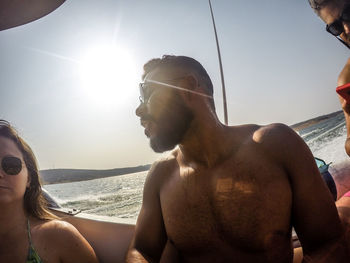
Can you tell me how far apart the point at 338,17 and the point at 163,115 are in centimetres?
145

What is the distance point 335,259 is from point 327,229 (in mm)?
123

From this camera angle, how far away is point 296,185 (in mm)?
1139

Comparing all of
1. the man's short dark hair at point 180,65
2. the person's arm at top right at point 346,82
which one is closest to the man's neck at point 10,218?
the man's short dark hair at point 180,65

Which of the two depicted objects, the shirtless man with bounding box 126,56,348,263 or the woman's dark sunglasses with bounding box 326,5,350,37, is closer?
the shirtless man with bounding box 126,56,348,263

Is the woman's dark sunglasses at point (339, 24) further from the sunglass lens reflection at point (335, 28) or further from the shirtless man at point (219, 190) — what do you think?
the shirtless man at point (219, 190)

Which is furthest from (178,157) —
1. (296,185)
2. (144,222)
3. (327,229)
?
(327,229)

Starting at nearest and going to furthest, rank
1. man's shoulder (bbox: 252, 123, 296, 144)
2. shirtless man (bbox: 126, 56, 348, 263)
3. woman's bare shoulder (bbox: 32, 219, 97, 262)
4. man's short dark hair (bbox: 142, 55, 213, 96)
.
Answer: shirtless man (bbox: 126, 56, 348, 263)
man's shoulder (bbox: 252, 123, 296, 144)
woman's bare shoulder (bbox: 32, 219, 97, 262)
man's short dark hair (bbox: 142, 55, 213, 96)

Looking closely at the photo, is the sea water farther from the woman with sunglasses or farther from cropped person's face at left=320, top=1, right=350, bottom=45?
cropped person's face at left=320, top=1, right=350, bottom=45

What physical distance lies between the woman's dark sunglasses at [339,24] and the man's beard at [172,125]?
1241 millimetres

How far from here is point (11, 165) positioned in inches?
58.6

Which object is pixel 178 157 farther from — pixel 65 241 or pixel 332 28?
pixel 332 28

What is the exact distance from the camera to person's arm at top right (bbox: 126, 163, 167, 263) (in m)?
1.43

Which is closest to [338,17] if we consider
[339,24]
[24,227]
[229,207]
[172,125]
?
[339,24]

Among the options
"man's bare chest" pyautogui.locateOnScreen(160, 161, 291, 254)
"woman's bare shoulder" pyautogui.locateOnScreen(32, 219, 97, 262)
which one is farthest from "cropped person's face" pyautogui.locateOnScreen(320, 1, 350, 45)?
"woman's bare shoulder" pyautogui.locateOnScreen(32, 219, 97, 262)
